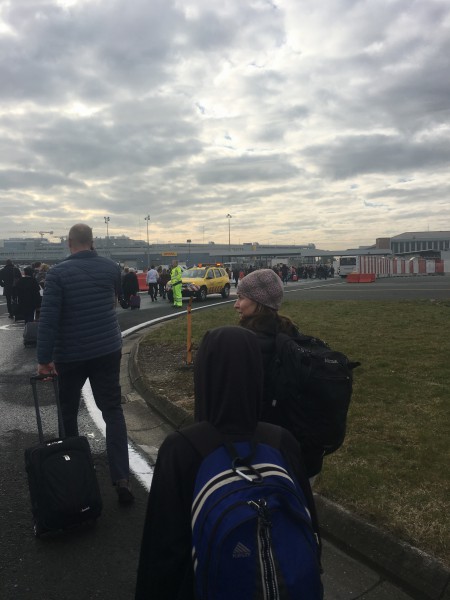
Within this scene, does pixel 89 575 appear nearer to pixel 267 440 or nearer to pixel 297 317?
pixel 267 440

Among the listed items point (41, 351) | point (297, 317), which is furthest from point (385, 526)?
point (297, 317)

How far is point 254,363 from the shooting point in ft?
5.12

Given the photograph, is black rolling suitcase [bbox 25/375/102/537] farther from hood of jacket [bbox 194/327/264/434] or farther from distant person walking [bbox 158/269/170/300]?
distant person walking [bbox 158/269/170/300]

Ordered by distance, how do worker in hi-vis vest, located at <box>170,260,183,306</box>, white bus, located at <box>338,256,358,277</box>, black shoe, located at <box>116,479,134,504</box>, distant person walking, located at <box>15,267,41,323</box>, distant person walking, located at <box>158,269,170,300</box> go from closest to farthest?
black shoe, located at <box>116,479,134,504</box>
distant person walking, located at <box>15,267,41,323</box>
worker in hi-vis vest, located at <box>170,260,183,306</box>
distant person walking, located at <box>158,269,170,300</box>
white bus, located at <box>338,256,358,277</box>

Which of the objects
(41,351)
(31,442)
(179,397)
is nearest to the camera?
(41,351)

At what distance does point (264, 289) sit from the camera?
2.43 metres

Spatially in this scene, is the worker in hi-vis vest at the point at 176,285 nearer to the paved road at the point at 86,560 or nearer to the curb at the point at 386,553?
the paved road at the point at 86,560

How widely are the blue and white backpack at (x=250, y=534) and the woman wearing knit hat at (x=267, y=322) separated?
2.39 ft

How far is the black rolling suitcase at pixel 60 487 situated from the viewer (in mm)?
3076

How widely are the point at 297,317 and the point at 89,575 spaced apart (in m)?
12.1

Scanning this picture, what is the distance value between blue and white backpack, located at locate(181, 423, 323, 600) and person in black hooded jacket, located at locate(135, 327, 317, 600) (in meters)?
0.08

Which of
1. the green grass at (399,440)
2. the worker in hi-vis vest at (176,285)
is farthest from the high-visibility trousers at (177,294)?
the green grass at (399,440)

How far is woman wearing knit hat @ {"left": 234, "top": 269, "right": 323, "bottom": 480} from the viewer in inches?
84.9

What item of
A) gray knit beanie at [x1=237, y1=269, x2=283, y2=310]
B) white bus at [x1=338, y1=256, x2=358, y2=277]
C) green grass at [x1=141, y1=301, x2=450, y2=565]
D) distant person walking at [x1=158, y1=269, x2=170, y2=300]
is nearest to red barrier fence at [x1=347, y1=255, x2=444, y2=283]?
white bus at [x1=338, y1=256, x2=358, y2=277]
